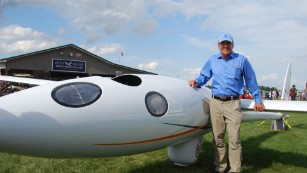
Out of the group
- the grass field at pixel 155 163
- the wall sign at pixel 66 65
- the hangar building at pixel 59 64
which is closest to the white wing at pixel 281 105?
the grass field at pixel 155 163

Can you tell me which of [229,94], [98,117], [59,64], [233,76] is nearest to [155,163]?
[229,94]

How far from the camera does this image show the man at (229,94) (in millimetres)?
6008

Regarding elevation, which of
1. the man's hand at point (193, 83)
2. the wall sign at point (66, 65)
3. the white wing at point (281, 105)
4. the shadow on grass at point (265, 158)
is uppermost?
the wall sign at point (66, 65)

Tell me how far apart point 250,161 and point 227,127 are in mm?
1971

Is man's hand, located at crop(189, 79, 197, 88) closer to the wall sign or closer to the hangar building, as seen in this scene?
the hangar building

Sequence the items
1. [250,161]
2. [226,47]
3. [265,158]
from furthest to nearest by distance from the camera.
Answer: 1. [265,158]
2. [250,161]
3. [226,47]

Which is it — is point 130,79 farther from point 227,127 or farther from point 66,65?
point 66,65

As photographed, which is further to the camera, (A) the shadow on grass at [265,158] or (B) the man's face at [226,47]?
(A) the shadow on grass at [265,158]

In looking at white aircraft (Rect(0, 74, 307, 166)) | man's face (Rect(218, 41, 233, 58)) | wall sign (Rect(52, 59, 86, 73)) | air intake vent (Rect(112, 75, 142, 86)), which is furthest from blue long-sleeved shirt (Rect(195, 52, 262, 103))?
wall sign (Rect(52, 59, 86, 73))

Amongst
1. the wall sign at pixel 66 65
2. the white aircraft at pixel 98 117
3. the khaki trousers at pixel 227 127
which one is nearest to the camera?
the white aircraft at pixel 98 117

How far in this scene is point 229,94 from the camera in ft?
19.9

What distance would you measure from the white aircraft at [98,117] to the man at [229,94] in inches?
13.8

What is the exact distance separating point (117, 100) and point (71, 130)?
786 mm

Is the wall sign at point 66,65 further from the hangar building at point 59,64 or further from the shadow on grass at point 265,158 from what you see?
the shadow on grass at point 265,158
